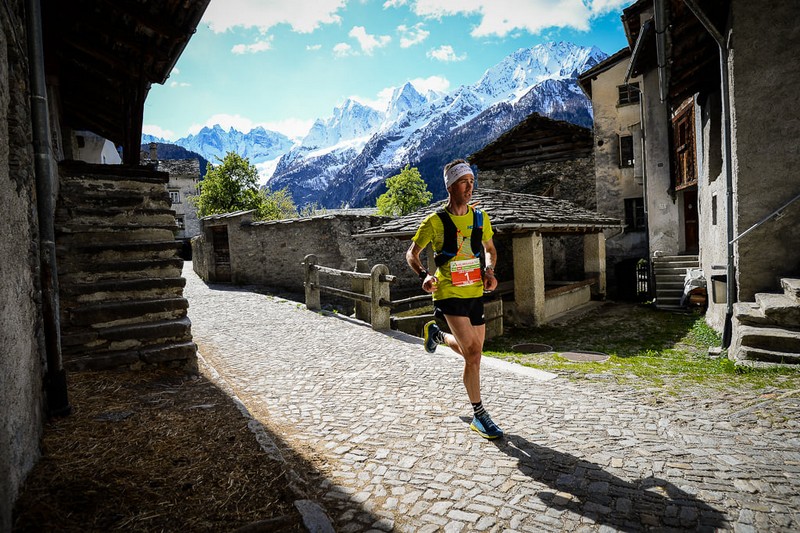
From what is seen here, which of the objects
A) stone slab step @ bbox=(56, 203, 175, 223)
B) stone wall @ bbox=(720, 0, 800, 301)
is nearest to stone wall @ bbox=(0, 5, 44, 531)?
stone slab step @ bbox=(56, 203, 175, 223)

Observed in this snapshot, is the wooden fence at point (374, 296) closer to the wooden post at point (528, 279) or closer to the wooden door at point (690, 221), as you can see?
the wooden post at point (528, 279)

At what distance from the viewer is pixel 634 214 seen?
18.2 metres

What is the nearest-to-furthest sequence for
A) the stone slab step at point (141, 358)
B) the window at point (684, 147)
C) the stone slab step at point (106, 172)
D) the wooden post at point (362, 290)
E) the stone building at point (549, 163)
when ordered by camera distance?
the stone slab step at point (141, 358), the stone slab step at point (106, 172), the wooden post at point (362, 290), the window at point (684, 147), the stone building at point (549, 163)

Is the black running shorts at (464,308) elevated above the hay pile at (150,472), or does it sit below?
above

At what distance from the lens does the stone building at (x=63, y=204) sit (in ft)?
7.93

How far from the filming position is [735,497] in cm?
241

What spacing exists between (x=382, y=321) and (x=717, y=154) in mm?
6633

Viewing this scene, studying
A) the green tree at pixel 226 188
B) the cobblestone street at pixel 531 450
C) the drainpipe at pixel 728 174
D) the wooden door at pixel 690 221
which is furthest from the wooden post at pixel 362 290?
the green tree at pixel 226 188

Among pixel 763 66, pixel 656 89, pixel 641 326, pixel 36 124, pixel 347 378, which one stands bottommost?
pixel 641 326

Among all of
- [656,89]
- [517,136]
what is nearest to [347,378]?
[656,89]

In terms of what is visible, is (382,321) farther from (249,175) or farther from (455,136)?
(455,136)

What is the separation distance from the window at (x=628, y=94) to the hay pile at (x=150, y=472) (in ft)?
64.1

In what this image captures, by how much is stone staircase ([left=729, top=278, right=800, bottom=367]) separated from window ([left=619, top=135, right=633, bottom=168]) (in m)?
14.4

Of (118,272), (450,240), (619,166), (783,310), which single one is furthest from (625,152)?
(118,272)
